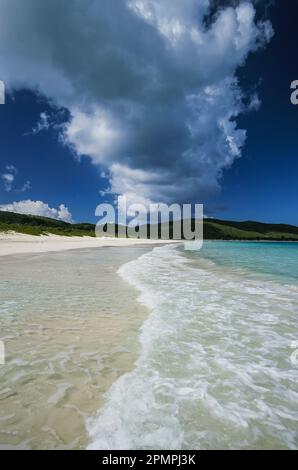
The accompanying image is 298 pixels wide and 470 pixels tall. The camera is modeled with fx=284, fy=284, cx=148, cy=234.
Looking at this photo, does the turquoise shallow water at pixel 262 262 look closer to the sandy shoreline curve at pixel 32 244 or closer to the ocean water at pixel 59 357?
the ocean water at pixel 59 357

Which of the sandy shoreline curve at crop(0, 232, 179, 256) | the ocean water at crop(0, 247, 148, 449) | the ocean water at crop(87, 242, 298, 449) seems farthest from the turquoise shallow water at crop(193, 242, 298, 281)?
the sandy shoreline curve at crop(0, 232, 179, 256)

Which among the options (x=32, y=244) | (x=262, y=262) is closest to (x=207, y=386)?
(x=262, y=262)

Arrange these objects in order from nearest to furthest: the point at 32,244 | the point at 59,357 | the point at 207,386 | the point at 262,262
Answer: the point at 207,386 → the point at 59,357 → the point at 262,262 → the point at 32,244

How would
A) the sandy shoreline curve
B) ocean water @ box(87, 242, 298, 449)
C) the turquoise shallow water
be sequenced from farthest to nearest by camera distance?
the sandy shoreline curve < the turquoise shallow water < ocean water @ box(87, 242, 298, 449)

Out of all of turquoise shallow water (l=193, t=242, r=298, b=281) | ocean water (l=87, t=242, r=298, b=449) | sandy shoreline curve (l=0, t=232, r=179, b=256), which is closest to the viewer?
ocean water (l=87, t=242, r=298, b=449)

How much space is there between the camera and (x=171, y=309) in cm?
824

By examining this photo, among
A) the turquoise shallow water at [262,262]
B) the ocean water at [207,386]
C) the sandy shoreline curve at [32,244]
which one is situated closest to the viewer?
the ocean water at [207,386]

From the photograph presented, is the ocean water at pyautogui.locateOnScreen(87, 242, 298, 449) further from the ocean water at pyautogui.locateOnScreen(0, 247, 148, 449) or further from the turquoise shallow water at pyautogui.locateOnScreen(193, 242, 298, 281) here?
the turquoise shallow water at pyautogui.locateOnScreen(193, 242, 298, 281)

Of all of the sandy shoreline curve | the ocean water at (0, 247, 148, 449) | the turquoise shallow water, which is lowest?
the turquoise shallow water

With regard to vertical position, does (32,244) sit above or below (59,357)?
above

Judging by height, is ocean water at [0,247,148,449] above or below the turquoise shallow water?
above

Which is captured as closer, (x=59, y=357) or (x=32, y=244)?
(x=59, y=357)

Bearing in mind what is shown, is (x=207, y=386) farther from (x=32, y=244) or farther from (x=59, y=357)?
(x=32, y=244)

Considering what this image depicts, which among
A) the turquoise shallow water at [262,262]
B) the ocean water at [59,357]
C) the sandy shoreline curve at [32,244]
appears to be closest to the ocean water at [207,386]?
the ocean water at [59,357]
